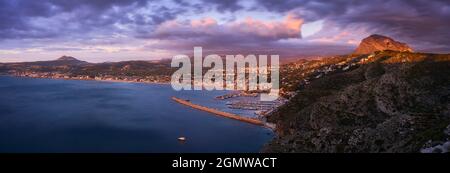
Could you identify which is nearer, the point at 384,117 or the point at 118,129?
the point at 384,117

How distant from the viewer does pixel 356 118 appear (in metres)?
38.2

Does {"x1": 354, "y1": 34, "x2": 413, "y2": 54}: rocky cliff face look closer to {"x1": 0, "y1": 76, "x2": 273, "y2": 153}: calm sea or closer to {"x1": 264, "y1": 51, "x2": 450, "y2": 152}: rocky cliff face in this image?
{"x1": 0, "y1": 76, "x2": 273, "y2": 153}: calm sea

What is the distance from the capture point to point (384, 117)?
36.9m

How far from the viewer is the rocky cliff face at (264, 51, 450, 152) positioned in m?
27.9

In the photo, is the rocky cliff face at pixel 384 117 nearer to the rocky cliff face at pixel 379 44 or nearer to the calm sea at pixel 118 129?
the calm sea at pixel 118 129

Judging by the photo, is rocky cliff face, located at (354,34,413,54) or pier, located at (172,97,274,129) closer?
pier, located at (172,97,274,129)

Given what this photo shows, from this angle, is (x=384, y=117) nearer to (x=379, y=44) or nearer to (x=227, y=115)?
(x=227, y=115)

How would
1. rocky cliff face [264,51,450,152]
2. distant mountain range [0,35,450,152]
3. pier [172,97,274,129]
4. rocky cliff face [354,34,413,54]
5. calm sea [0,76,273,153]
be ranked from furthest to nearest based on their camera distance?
rocky cliff face [354,34,413,54] < pier [172,97,274,129] < calm sea [0,76,273,153] < rocky cliff face [264,51,450,152] < distant mountain range [0,35,450,152]

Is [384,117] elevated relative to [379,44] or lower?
lower

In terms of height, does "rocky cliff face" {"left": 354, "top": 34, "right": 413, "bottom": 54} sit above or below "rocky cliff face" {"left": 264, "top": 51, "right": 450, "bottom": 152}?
above

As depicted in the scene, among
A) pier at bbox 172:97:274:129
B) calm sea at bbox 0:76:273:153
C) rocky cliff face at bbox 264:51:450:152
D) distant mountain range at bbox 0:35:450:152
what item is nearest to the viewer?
distant mountain range at bbox 0:35:450:152

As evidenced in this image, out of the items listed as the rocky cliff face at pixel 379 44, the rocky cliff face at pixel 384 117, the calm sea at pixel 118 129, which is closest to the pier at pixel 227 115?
the calm sea at pixel 118 129

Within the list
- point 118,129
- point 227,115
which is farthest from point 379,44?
point 118,129

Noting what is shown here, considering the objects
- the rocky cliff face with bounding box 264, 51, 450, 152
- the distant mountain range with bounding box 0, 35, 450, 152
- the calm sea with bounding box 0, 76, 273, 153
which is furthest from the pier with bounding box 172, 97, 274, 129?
the rocky cliff face with bounding box 264, 51, 450, 152
